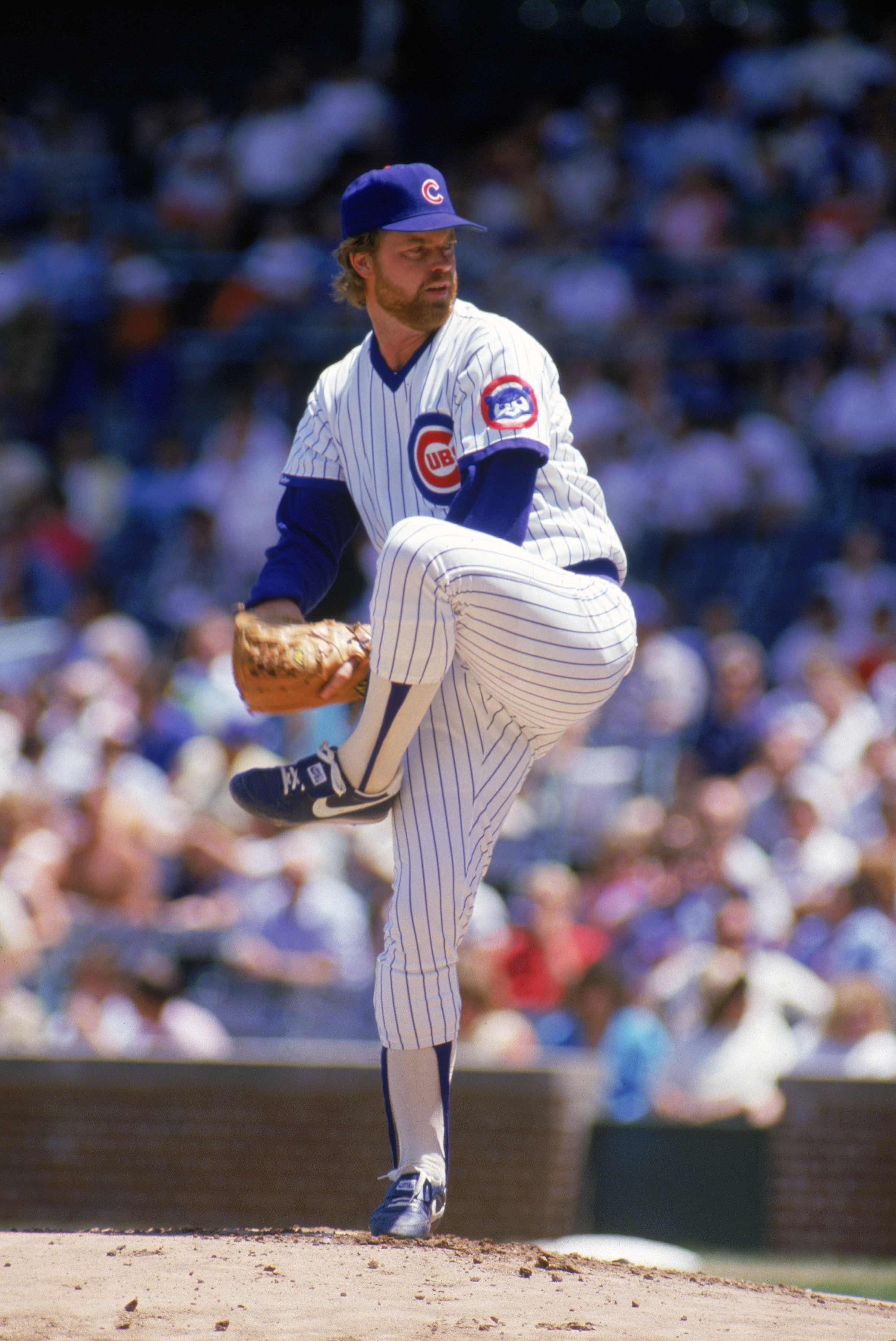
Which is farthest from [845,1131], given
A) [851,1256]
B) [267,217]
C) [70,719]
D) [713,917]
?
[267,217]

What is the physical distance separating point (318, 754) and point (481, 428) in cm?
70

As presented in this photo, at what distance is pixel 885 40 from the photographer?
10414mm

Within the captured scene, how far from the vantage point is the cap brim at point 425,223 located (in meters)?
3.22

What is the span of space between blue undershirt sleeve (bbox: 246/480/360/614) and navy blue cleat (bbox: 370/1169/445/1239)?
1.14 metres

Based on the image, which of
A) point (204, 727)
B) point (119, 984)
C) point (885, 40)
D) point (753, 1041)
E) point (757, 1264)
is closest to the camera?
point (757, 1264)

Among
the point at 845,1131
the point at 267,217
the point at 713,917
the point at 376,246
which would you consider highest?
the point at 267,217

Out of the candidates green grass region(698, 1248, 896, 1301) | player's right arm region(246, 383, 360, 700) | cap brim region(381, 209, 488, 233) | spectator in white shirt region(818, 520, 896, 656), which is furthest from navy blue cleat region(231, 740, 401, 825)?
spectator in white shirt region(818, 520, 896, 656)

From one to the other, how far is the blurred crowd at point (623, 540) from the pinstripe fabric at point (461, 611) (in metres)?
2.73

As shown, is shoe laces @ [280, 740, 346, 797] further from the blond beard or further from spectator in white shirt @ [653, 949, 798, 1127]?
spectator in white shirt @ [653, 949, 798, 1127]

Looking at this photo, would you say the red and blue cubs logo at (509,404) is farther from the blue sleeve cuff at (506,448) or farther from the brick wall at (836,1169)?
the brick wall at (836,1169)

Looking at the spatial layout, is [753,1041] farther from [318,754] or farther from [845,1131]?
[318,754]

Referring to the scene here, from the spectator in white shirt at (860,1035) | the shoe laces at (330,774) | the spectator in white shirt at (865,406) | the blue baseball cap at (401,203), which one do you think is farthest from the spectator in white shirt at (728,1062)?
the spectator in white shirt at (865,406)

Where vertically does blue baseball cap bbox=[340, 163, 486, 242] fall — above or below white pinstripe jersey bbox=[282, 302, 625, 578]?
above

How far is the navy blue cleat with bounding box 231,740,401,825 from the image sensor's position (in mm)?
3227
